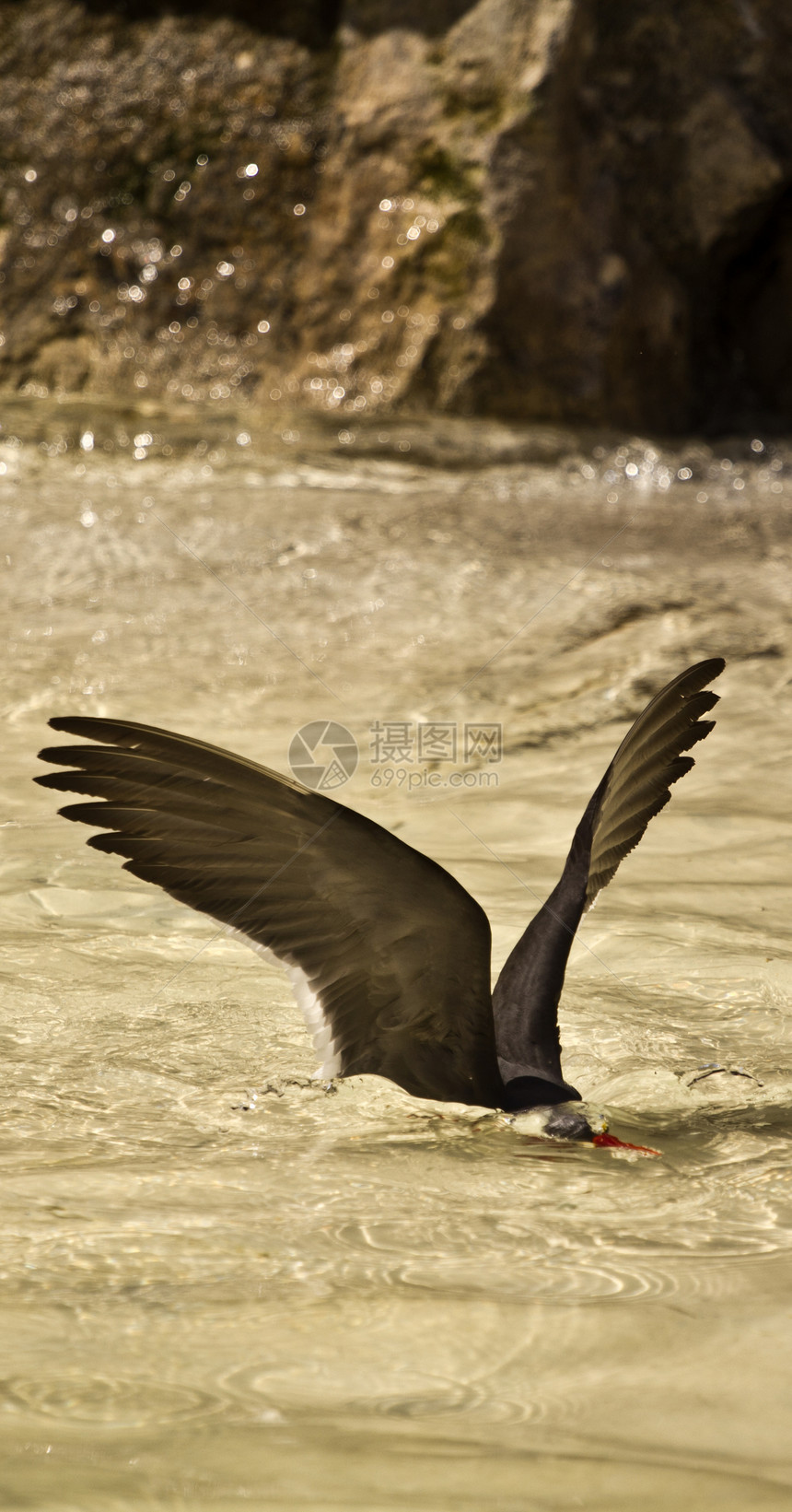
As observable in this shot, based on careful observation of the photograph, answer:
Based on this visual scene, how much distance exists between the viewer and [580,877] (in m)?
2.34

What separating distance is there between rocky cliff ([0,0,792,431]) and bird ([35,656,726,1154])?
645 centimetres

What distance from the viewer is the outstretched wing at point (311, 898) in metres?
2.08

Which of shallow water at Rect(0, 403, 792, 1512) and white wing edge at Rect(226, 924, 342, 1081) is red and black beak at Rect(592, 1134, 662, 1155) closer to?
shallow water at Rect(0, 403, 792, 1512)

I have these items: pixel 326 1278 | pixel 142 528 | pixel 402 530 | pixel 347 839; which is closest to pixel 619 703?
pixel 402 530

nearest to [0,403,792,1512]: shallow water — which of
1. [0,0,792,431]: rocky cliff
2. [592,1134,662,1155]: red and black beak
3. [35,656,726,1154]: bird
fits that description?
[592,1134,662,1155]: red and black beak

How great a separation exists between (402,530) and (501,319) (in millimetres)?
2861

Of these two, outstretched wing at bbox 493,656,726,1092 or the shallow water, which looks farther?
outstretched wing at bbox 493,656,726,1092

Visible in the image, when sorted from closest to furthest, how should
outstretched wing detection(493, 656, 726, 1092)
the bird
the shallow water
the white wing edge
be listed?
the shallow water
the bird
the white wing edge
outstretched wing detection(493, 656, 726, 1092)

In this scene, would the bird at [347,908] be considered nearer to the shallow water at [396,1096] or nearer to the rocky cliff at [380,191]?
the shallow water at [396,1096]

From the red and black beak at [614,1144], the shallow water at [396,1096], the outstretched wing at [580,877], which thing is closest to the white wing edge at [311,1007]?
the shallow water at [396,1096]

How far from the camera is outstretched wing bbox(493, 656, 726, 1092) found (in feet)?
7.66

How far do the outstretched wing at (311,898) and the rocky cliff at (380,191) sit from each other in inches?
254

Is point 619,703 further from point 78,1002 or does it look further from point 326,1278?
point 326,1278

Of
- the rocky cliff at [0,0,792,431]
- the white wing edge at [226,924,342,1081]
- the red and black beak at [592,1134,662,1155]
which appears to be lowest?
the red and black beak at [592,1134,662,1155]
